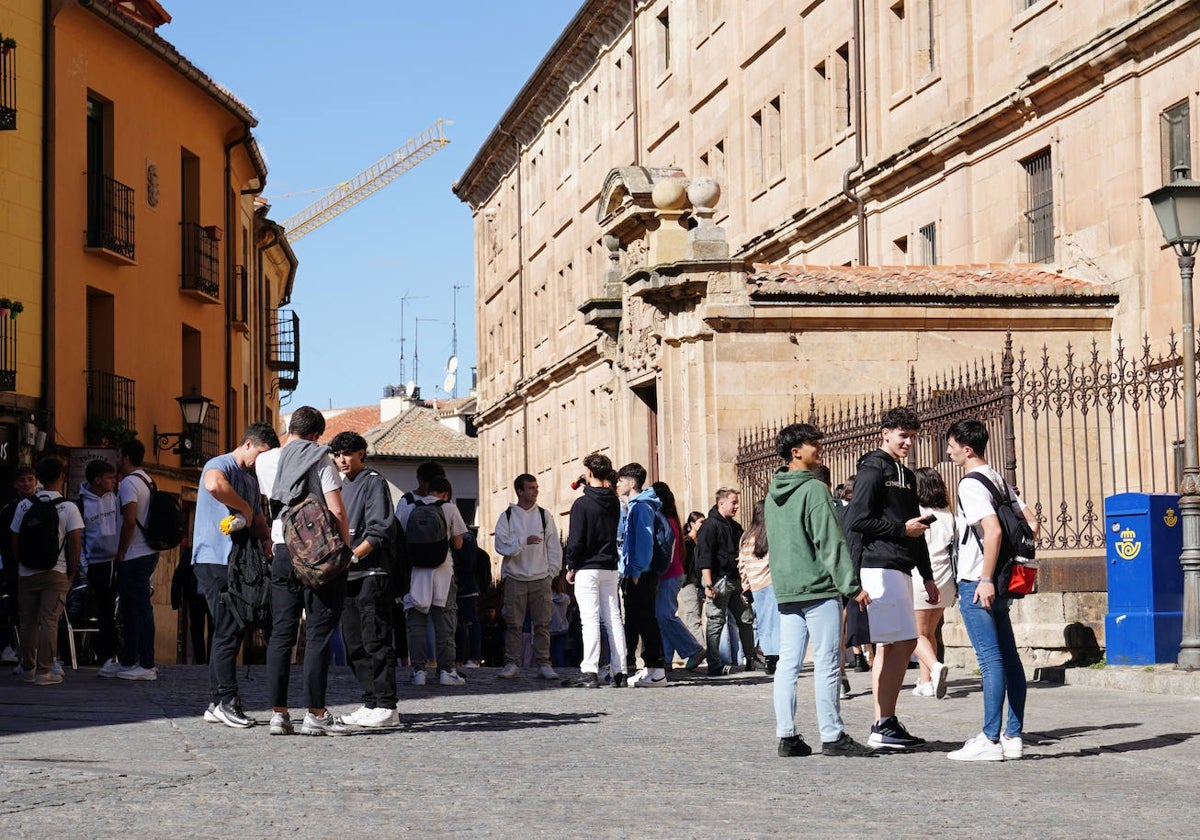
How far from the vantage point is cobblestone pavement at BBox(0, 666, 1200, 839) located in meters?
7.93

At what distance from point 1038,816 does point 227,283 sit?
101ft

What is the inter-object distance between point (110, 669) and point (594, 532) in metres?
4.51

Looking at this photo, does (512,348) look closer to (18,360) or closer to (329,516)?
(18,360)

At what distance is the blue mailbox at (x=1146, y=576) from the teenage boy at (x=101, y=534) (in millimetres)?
8208

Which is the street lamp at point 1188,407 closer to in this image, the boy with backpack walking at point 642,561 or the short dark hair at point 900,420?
the boy with backpack walking at point 642,561

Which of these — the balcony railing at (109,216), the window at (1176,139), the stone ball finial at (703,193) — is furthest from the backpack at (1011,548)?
the balcony railing at (109,216)

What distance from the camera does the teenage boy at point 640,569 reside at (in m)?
16.3

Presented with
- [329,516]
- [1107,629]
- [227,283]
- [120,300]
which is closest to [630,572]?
[1107,629]

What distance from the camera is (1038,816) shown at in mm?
8188

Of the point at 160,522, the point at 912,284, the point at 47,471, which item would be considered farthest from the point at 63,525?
the point at 912,284

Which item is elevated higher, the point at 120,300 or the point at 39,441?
the point at 120,300

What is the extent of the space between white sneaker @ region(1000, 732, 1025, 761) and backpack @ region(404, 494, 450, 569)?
6.48 meters

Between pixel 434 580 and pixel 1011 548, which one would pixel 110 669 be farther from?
pixel 1011 548

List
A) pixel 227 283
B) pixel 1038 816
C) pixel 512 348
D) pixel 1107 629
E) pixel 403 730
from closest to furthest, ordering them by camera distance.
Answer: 1. pixel 1038 816
2. pixel 403 730
3. pixel 1107 629
4. pixel 227 283
5. pixel 512 348
